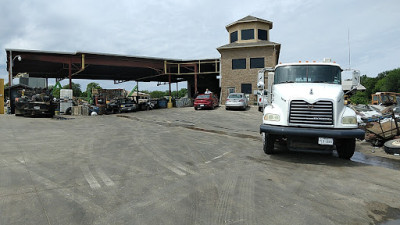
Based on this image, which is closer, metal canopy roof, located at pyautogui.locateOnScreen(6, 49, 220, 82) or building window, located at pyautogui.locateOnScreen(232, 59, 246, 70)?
metal canopy roof, located at pyautogui.locateOnScreen(6, 49, 220, 82)

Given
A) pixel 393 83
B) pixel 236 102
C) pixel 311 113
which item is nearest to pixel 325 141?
pixel 311 113

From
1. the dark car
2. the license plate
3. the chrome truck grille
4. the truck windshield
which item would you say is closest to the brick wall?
the dark car

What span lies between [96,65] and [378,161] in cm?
2755

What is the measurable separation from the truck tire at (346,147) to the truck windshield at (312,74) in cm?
178

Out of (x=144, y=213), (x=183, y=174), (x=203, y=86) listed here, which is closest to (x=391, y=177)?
(x=183, y=174)

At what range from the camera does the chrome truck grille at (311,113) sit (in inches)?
230

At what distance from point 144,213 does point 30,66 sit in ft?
103

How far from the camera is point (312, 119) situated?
5902mm

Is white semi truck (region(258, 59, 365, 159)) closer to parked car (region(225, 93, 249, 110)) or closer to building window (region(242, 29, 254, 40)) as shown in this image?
parked car (region(225, 93, 249, 110))

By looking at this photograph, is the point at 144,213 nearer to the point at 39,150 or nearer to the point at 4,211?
the point at 4,211

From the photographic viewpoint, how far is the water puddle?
6020mm

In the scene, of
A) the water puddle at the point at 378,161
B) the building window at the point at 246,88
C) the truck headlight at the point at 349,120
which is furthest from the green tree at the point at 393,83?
the truck headlight at the point at 349,120

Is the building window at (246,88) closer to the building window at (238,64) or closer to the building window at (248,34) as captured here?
the building window at (238,64)

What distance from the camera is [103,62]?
86.1ft
